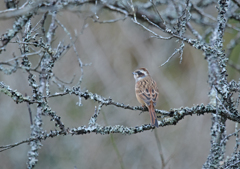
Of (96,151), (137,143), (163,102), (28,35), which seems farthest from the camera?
(163,102)

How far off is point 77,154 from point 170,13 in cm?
474

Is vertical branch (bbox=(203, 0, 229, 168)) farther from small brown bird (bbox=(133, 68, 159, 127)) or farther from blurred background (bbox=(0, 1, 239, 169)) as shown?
blurred background (bbox=(0, 1, 239, 169))

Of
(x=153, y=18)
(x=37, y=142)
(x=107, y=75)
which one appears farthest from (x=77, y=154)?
(x=37, y=142)

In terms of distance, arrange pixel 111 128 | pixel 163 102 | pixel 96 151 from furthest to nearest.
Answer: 1. pixel 163 102
2. pixel 96 151
3. pixel 111 128

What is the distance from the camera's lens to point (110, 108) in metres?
8.88

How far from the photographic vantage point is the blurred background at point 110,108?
8258 mm

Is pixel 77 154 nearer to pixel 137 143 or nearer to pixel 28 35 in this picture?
pixel 137 143

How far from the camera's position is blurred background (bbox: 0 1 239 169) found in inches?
325

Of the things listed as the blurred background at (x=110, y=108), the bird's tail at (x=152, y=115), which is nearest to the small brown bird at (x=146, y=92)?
the bird's tail at (x=152, y=115)

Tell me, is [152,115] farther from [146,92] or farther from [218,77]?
[218,77]

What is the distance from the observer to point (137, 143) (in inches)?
355

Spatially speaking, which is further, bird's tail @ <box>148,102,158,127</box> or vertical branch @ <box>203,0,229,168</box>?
bird's tail @ <box>148,102,158,127</box>

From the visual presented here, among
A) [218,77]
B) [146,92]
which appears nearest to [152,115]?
[146,92]

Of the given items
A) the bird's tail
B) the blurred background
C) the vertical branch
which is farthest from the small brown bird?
the blurred background
